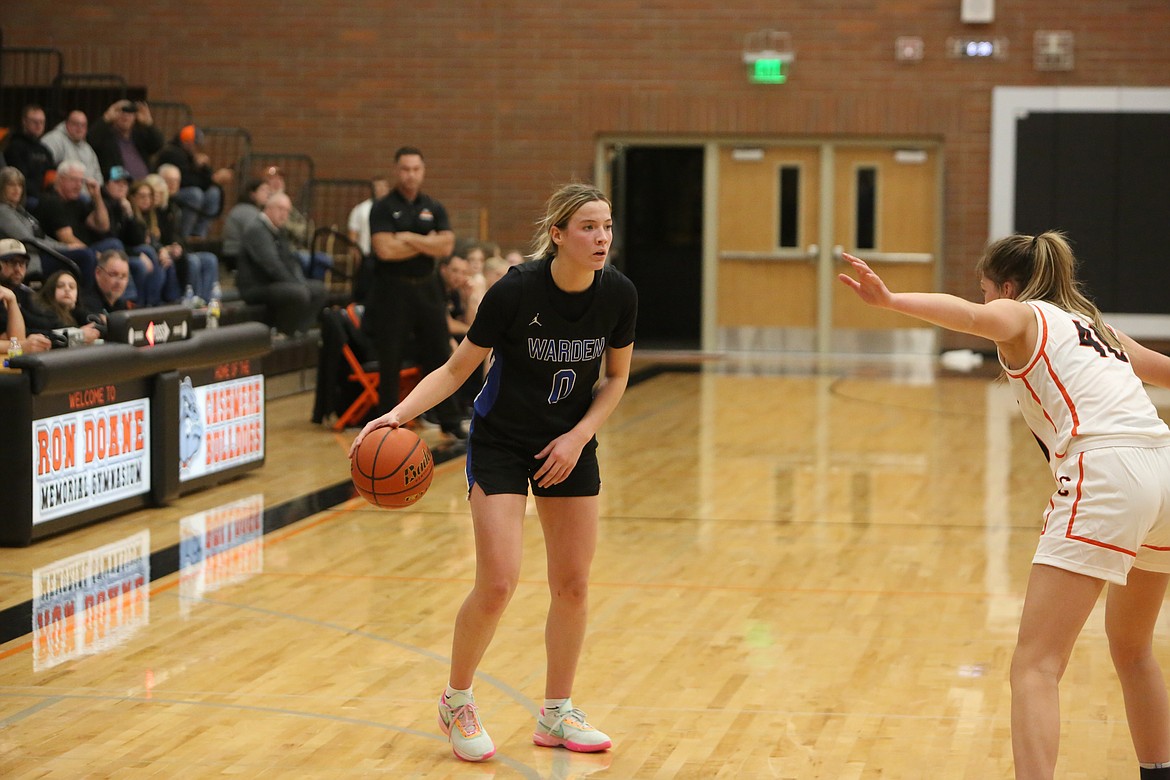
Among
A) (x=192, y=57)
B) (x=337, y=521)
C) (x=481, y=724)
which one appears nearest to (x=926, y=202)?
(x=192, y=57)

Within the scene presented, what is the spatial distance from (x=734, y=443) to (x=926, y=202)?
785cm

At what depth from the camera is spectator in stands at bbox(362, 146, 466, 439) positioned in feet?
32.4

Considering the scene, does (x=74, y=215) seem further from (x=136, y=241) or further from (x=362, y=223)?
(x=362, y=223)

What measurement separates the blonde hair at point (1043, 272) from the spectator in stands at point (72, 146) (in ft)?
37.1

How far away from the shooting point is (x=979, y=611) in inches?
238

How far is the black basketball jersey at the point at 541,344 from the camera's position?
4.09 m

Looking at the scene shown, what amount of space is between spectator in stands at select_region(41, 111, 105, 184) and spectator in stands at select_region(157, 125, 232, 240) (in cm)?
84

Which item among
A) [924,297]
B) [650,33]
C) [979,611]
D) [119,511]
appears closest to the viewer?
[924,297]

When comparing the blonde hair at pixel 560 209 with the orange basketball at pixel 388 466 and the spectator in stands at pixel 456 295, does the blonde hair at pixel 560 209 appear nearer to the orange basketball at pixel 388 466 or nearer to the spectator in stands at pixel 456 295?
the orange basketball at pixel 388 466

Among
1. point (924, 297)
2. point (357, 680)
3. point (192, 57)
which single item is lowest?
point (357, 680)

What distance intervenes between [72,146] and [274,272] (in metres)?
2.34

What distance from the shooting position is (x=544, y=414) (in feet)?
13.7

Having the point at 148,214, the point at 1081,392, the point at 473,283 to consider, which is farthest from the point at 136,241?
the point at 1081,392

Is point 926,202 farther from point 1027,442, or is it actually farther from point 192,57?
point 192,57
